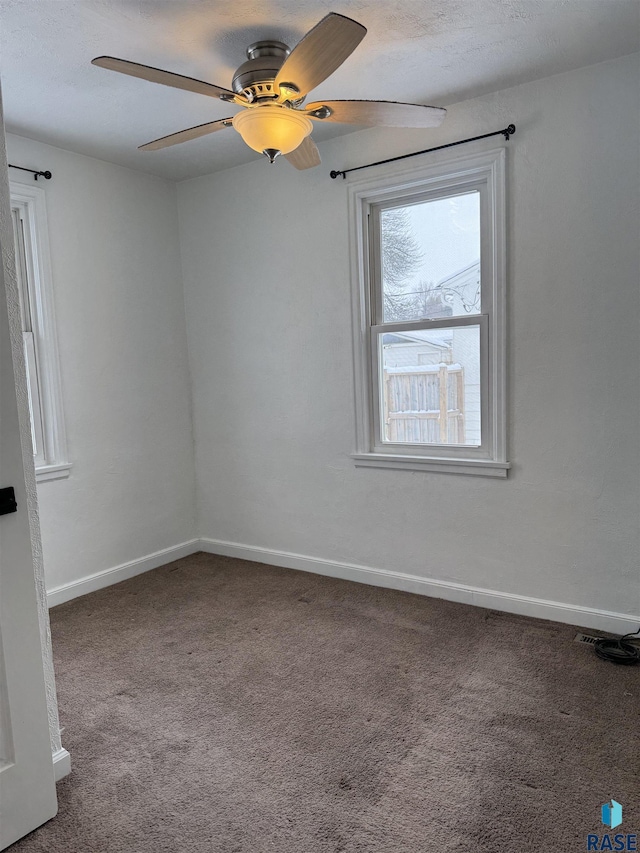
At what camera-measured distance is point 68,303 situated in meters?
3.51

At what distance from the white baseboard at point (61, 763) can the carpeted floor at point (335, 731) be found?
1.2 inches

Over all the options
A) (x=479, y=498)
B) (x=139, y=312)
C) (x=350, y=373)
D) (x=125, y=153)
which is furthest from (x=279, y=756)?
(x=125, y=153)

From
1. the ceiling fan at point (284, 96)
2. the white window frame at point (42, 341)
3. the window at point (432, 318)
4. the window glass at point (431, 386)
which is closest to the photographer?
the ceiling fan at point (284, 96)

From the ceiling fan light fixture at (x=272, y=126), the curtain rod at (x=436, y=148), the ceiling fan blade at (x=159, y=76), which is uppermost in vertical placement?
the curtain rod at (x=436, y=148)

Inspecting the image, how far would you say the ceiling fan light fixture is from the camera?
2.15 metres

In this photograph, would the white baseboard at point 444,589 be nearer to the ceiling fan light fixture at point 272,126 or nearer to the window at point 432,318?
the window at point 432,318

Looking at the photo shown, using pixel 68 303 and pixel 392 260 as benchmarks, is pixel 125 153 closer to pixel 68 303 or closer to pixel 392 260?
pixel 68 303

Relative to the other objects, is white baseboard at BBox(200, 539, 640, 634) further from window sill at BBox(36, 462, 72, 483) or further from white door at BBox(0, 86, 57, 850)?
white door at BBox(0, 86, 57, 850)

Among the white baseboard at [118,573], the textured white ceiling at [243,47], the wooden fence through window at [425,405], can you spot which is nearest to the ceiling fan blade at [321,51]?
the textured white ceiling at [243,47]

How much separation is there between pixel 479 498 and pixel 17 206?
2.98 m

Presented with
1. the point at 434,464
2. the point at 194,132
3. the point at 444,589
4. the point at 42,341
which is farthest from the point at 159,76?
the point at 444,589

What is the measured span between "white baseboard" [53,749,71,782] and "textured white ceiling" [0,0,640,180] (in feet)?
8.26

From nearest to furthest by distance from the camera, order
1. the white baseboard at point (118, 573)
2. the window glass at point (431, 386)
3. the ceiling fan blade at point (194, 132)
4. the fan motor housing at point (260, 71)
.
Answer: the fan motor housing at point (260, 71) < the ceiling fan blade at point (194, 132) < the window glass at point (431, 386) < the white baseboard at point (118, 573)

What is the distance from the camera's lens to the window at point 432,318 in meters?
3.05
